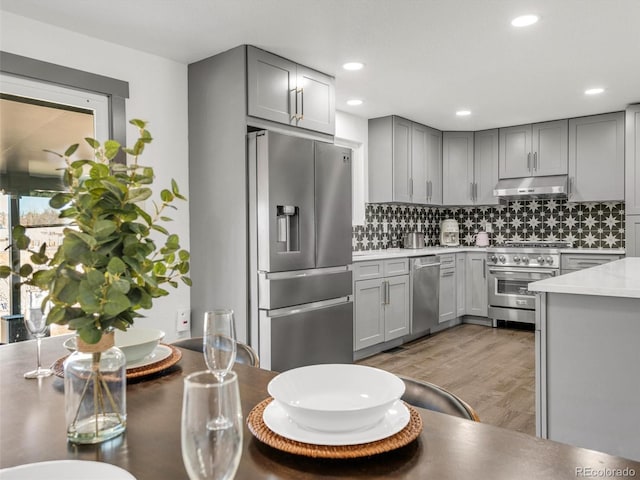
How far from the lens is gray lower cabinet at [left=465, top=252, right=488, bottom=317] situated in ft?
18.2

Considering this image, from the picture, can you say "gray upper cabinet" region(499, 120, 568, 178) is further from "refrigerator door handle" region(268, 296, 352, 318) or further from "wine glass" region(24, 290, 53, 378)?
"wine glass" region(24, 290, 53, 378)

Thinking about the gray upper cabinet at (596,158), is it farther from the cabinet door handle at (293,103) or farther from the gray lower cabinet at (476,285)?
the cabinet door handle at (293,103)

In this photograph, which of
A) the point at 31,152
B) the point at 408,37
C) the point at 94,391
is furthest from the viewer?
the point at 408,37

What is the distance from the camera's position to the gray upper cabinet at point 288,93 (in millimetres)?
3123

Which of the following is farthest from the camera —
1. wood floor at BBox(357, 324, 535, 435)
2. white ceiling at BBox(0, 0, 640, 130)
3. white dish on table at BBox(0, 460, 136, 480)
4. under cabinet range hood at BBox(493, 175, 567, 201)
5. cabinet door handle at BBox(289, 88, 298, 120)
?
under cabinet range hood at BBox(493, 175, 567, 201)

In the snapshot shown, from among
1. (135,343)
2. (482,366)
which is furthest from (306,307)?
(135,343)

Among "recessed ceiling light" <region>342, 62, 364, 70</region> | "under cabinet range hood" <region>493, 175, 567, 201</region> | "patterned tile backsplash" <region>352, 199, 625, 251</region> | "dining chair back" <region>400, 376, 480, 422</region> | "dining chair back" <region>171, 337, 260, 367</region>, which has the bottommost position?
"dining chair back" <region>171, 337, 260, 367</region>

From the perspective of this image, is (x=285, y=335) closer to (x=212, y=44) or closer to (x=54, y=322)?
(x=212, y=44)

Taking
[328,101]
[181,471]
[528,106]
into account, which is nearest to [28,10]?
[328,101]

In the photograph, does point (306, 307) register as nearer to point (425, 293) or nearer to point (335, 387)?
point (425, 293)

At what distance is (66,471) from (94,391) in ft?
0.55

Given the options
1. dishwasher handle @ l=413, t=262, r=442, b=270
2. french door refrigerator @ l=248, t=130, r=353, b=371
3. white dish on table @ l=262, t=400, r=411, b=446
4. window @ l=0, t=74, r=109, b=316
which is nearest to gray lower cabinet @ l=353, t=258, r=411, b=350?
dishwasher handle @ l=413, t=262, r=442, b=270

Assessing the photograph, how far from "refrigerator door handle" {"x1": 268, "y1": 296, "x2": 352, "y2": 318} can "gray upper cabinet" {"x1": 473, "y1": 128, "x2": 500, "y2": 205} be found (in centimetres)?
292

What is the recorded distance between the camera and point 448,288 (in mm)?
5410
